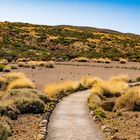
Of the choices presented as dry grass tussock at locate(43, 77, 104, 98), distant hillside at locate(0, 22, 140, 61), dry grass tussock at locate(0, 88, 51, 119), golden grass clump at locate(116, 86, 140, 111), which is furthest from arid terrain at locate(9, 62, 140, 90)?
distant hillside at locate(0, 22, 140, 61)

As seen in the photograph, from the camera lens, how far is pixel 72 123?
20094 millimetres

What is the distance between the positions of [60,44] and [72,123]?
7374 cm

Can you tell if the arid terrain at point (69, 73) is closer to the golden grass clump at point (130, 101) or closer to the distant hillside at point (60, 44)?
the golden grass clump at point (130, 101)

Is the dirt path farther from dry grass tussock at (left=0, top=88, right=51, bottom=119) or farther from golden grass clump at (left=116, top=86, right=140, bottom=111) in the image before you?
golden grass clump at (left=116, top=86, right=140, bottom=111)

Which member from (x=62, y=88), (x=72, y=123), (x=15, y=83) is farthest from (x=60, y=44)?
(x=72, y=123)

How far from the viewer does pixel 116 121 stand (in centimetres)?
2178

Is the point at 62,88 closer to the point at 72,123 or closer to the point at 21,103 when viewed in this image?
the point at 21,103

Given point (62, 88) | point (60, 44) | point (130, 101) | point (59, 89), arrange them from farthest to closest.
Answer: point (60, 44) → point (62, 88) → point (59, 89) → point (130, 101)

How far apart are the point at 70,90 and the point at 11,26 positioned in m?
81.1

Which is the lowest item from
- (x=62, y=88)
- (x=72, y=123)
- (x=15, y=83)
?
(x=15, y=83)

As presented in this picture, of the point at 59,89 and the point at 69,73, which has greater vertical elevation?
the point at 59,89


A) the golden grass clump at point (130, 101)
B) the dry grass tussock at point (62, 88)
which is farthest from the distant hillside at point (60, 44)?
the golden grass clump at point (130, 101)

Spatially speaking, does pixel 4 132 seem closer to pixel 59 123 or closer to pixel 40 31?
pixel 59 123

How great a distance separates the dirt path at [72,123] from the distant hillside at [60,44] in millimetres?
47435
